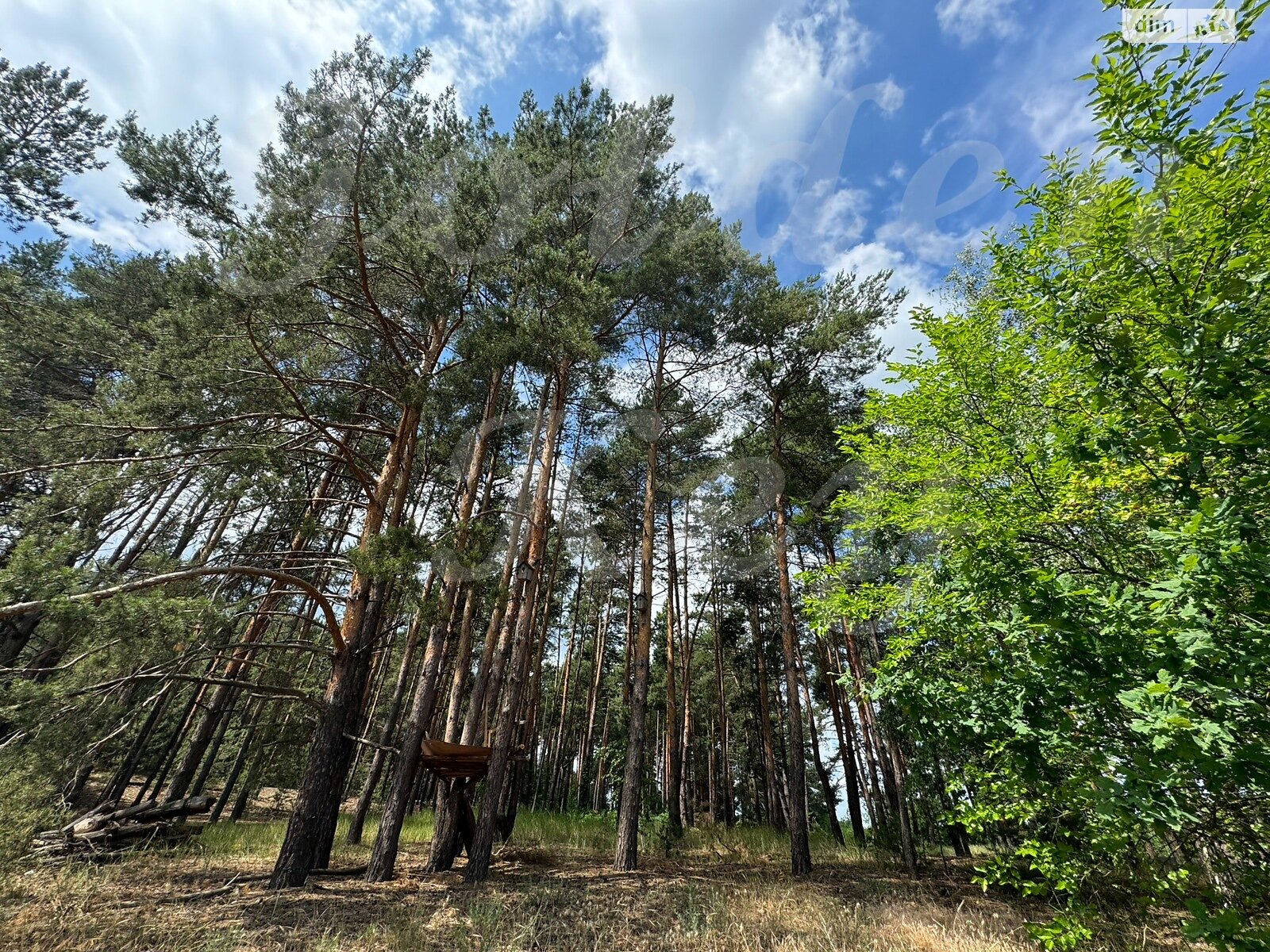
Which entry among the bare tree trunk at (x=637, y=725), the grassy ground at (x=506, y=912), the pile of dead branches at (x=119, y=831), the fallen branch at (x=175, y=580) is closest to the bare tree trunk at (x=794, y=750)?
the grassy ground at (x=506, y=912)

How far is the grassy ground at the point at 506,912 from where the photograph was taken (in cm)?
441

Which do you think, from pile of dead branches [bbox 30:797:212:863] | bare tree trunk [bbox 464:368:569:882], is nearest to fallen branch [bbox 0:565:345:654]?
bare tree trunk [bbox 464:368:569:882]

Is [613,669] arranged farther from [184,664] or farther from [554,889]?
[184,664]

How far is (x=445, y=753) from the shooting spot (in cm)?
745

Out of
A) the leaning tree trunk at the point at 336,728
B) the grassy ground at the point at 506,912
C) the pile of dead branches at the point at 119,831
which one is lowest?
the grassy ground at the point at 506,912

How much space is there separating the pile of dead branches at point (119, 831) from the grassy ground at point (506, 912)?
1.44 ft

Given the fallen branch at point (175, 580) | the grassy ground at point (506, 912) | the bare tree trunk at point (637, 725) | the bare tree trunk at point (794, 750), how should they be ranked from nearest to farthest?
1. the fallen branch at point (175, 580)
2. the grassy ground at point (506, 912)
3. the bare tree trunk at point (637, 725)
4. the bare tree trunk at point (794, 750)

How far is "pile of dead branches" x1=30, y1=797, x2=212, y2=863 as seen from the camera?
6.87 meters

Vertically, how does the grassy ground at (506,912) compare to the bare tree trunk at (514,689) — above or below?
below

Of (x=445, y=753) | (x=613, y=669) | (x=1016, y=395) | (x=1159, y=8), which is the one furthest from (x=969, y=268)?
(x=613, y=669)

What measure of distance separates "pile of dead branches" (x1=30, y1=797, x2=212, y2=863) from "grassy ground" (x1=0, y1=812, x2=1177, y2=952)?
0.44m

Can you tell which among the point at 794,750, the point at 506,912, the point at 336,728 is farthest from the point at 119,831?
the point at 794,750

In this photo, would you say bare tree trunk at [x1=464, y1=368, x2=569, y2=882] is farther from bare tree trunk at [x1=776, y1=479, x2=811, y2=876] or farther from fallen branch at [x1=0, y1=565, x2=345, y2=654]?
bare tree trunk at [x1=776, y1=479, x2=811, y2=876]

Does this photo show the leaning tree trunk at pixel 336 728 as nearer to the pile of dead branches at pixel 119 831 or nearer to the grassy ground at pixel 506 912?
the grassy ground at pixel 506 912
